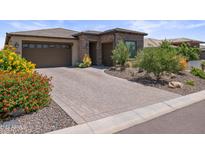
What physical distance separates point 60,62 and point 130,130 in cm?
1511

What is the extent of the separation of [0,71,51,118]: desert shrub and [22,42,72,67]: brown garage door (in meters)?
12.1

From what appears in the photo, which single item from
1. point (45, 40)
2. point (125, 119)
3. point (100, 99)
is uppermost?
point (45, 40)

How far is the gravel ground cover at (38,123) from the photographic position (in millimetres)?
4355

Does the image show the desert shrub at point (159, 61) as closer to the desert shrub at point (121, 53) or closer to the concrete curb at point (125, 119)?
the desert shrub at point (121, 53)

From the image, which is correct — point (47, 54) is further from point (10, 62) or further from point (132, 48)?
point (10, 62)

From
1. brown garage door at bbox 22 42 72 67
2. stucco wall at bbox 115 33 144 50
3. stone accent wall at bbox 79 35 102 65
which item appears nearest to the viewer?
stucco wall at bbox 115 33 144 50

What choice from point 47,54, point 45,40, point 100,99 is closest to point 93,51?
point 47,54

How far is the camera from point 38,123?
472 centimetres

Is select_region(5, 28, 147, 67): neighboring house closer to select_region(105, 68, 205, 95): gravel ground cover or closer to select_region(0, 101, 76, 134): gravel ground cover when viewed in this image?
select_region(105, 68, 205, 95): gravel ground cover

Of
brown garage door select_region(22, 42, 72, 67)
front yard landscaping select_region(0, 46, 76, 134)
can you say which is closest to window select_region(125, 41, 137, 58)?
brown garage door select_region(22, 42, 72, 67)

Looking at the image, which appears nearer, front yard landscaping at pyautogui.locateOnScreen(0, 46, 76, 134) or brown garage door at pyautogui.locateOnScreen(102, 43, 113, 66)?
front yard landscaping at pyautogui.locateOnScreen(0, 46, 76, 134)

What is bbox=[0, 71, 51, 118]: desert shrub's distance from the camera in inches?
184

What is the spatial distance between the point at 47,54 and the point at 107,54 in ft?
20.7

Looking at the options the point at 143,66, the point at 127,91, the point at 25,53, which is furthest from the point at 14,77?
the point at 25,53
